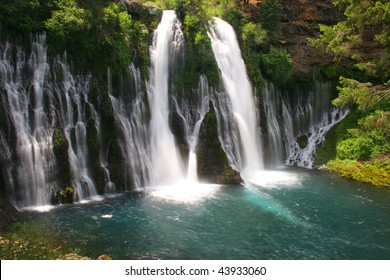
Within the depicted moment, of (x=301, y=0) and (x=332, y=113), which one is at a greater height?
(x=301, y=0)

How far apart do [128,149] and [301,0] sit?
67.0 ft

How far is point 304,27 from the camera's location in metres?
27.5

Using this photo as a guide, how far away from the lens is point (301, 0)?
28.0 meters

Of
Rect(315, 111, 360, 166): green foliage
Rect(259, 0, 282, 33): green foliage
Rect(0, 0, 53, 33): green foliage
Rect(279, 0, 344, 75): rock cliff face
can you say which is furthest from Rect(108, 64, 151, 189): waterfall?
Rect(279, 0, 344, 75): rock cliff face

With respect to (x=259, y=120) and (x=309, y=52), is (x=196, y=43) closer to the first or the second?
(x=259, y=120)

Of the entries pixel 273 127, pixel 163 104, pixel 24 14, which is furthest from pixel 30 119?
pixel 273 127

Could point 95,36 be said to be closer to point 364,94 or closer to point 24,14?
point 24,14

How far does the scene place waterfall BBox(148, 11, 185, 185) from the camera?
17328mm

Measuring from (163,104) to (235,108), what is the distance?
490 cm

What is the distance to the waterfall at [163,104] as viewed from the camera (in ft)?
56.9

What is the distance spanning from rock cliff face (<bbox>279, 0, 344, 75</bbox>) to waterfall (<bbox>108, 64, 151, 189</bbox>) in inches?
548

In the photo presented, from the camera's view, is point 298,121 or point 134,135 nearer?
point 134,135

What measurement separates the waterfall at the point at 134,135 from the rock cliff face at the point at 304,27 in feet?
45.7

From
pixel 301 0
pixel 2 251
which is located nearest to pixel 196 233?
pixel 2 251
